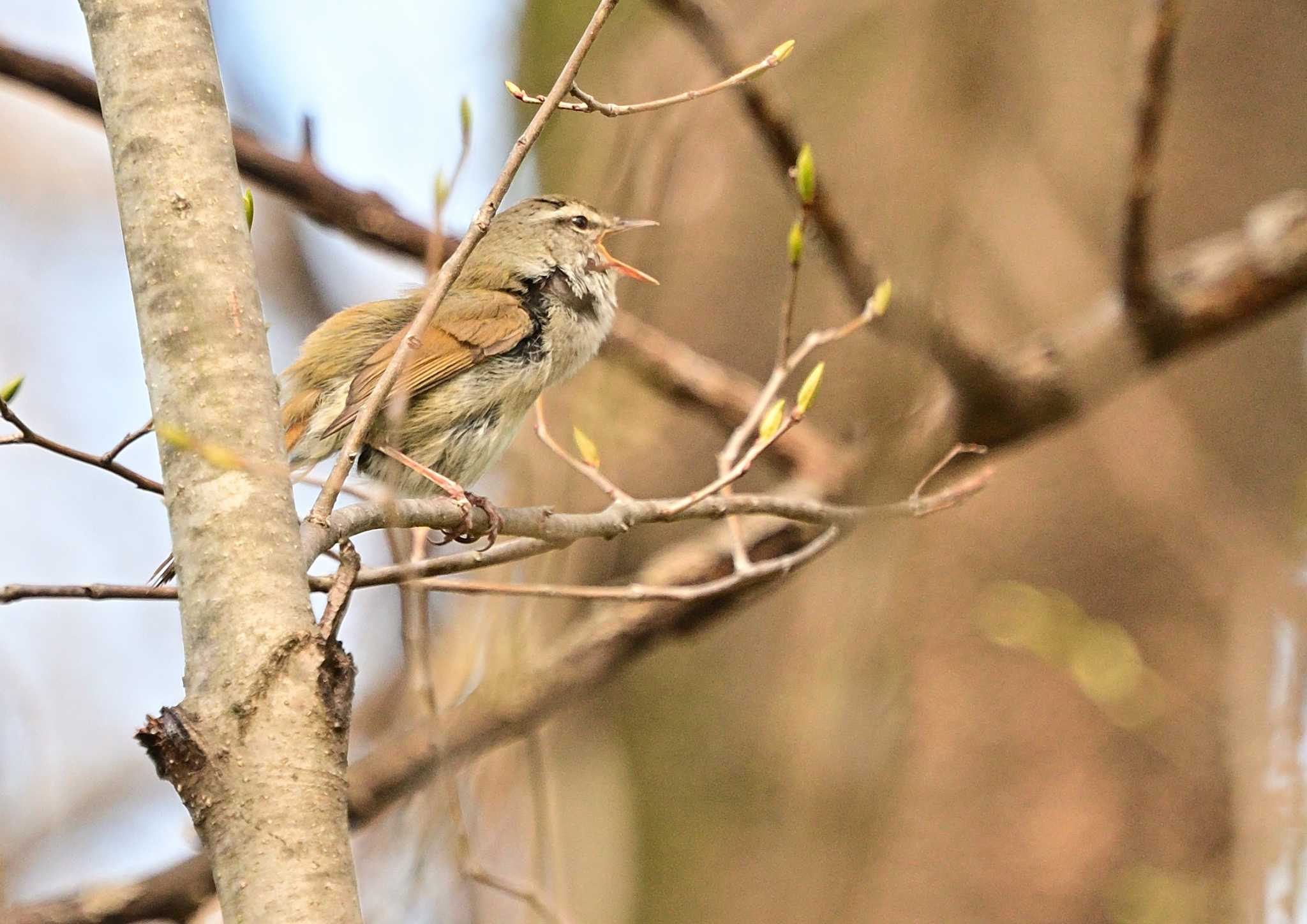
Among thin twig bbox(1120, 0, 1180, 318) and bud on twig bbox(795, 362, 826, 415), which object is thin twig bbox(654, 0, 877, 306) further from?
thin twig bbox(1120, 0, 1180, 318)

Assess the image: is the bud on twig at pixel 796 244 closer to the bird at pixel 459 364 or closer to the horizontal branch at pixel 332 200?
the bird at pixel 459 364

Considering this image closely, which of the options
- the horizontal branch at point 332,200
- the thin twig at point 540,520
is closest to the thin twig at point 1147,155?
the thin twig at point 540,520

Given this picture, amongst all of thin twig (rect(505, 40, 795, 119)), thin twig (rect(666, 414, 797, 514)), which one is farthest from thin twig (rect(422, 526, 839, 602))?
thin twig (rect(505, 40, 795, 119))

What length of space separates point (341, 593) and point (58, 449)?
2.36ft

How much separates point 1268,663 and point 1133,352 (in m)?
1.13

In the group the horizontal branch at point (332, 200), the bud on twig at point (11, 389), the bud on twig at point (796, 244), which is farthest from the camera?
the horizontal branch at point (332, 200)

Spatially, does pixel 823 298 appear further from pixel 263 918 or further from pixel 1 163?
pixel 1 163

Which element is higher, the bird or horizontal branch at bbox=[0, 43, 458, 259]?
horizontal branch at bbox=[0, 43, 458, 259]

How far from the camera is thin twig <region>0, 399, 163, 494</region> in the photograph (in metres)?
2.23

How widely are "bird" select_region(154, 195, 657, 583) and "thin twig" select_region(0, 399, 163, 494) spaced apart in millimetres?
1141

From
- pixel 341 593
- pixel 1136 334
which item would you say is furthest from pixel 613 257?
pixel 341 593

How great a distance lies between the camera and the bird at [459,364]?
12.0 feet

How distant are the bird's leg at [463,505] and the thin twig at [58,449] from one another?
0.59 meters

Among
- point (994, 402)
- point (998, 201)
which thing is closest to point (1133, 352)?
point (994, 402)
